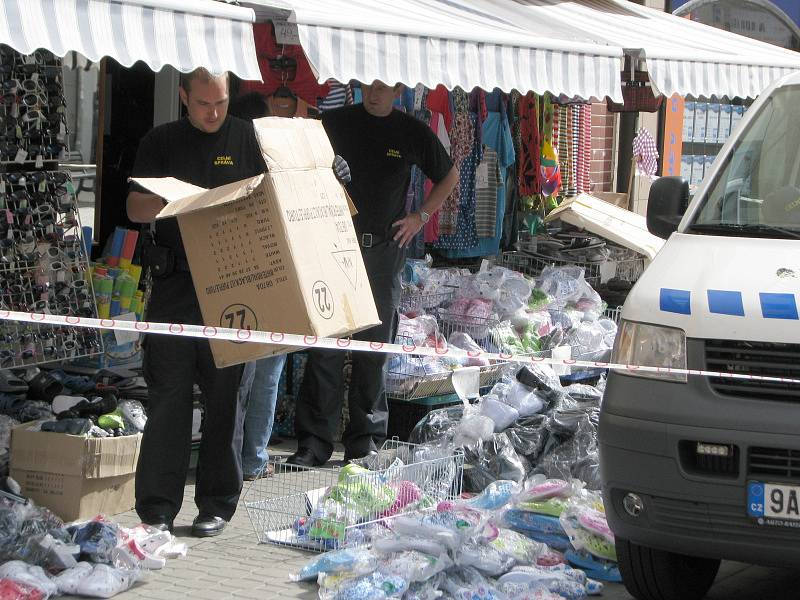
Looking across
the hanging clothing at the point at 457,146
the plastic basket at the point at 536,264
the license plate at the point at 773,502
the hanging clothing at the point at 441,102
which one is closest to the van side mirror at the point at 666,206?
the license plate at the point at 773,502

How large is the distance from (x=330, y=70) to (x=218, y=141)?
24.2 inches

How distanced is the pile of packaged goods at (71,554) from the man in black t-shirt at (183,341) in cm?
27

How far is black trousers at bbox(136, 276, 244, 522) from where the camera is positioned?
5.94 meters

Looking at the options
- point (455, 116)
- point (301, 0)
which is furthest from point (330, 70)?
point (455, 116)

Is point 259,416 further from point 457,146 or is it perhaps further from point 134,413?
point 457,146

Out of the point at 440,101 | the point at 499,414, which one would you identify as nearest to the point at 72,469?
the point at 499,414

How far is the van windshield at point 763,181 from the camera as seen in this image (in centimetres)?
540

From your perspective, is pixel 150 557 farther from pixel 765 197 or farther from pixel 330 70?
pixel 765 197

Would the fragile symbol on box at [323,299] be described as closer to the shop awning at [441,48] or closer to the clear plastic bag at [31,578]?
the shop awning at [441,48]

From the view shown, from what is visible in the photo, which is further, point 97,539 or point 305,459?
point 305,459

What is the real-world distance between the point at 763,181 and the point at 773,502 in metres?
1.62

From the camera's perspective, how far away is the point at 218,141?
5.98 meters

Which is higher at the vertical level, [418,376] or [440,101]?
[440,101]

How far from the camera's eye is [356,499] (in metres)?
6.07
